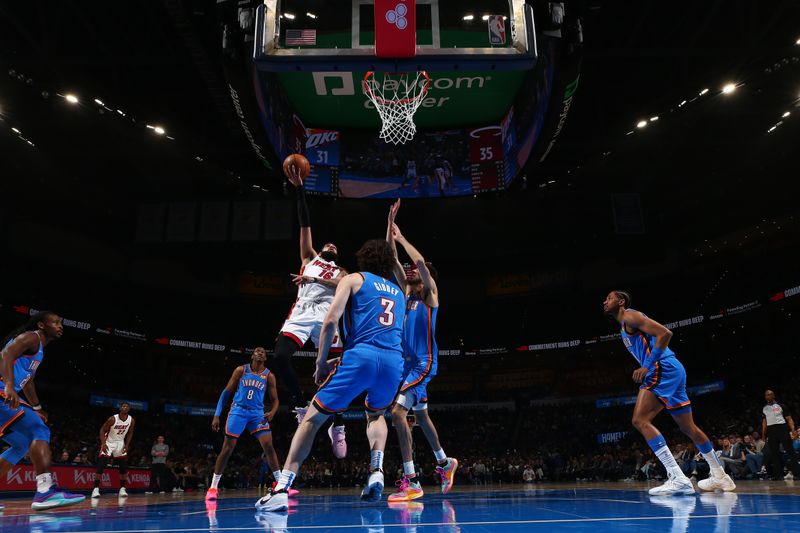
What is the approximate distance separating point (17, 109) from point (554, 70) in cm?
1482

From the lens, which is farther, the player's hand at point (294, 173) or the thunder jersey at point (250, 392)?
the thunder jersey at point (250, 392)

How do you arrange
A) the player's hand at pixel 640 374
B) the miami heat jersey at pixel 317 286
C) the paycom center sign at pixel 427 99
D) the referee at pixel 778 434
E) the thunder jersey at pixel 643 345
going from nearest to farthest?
the player's hand at pixel 640 374 → the miami heat jersey at pixel 317 286 → the thunder jersey at pixel 643 345 → the referee at pixel 778 434 → the paycom center sign at pixel 427 99

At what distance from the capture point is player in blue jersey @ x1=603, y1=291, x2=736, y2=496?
6527 millimetres

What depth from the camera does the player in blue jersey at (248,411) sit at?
8312 millimetres

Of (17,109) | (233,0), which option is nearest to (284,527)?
(233,0)

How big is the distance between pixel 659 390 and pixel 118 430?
1062 centimetres

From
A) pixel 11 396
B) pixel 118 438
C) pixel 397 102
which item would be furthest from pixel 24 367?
pixel 118 438

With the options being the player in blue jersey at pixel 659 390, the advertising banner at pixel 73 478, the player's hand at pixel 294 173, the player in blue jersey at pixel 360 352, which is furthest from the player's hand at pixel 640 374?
the advertising banner at pixel 73 478

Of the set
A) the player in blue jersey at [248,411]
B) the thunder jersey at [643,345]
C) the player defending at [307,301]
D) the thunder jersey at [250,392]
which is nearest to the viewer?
the player defending at [307,301]

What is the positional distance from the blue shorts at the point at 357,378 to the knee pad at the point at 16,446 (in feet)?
11.2

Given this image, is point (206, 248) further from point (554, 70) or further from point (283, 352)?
point (283, 352)

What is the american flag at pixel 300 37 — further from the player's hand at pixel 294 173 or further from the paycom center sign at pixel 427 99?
the paycom center sign at pixel 427 99

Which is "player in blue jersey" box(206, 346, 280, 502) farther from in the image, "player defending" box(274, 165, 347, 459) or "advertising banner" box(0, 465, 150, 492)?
"advertising banner" box(0, 465, 150, 492)

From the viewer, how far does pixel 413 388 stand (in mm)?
6504
